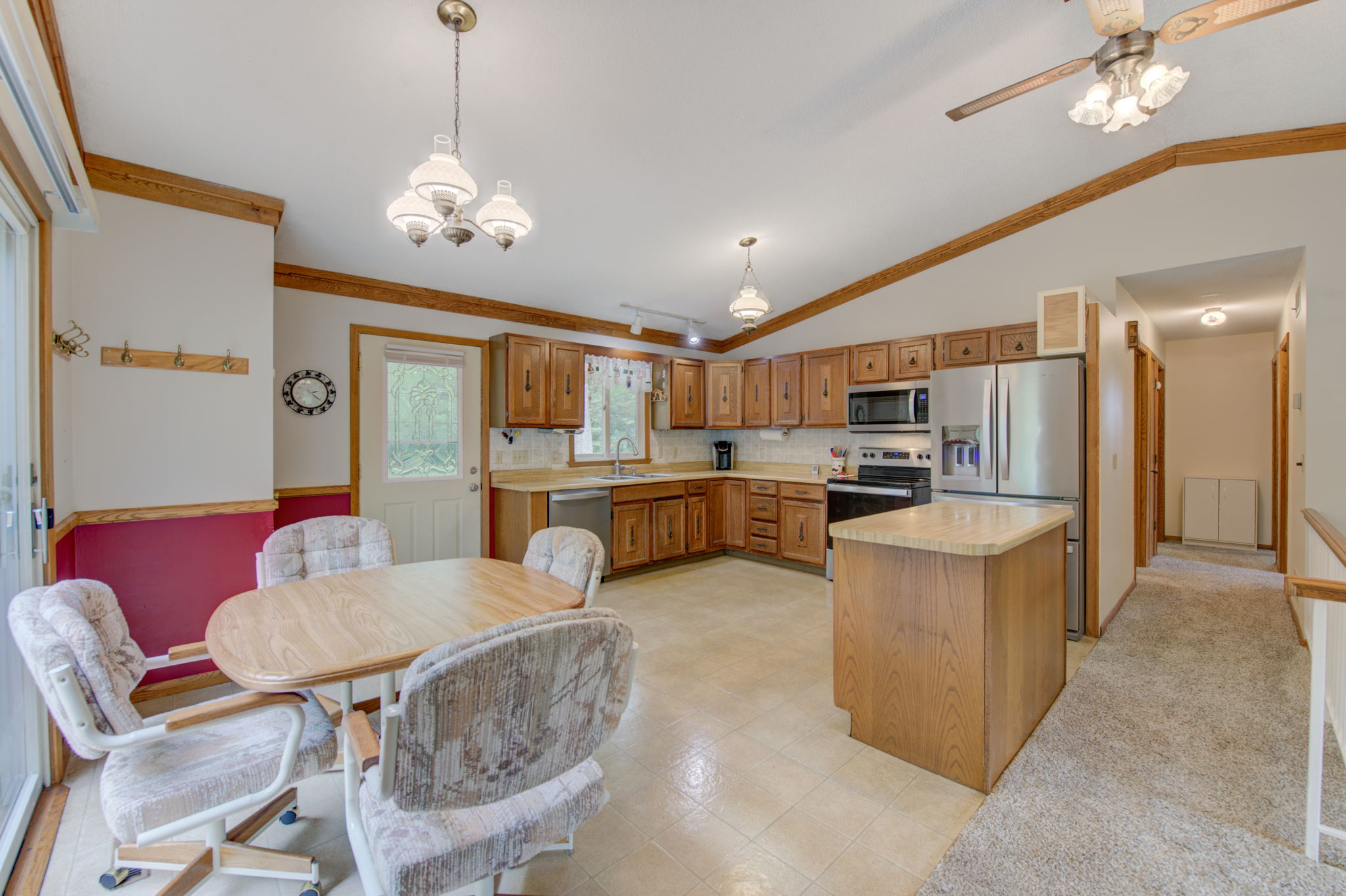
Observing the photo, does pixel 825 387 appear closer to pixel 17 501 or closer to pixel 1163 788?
pixel 1163 788

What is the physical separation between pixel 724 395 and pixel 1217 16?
445 centimetres

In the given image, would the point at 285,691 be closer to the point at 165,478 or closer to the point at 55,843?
the point at 55,843

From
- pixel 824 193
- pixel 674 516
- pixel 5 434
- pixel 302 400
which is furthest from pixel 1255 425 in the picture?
pixel 5 434

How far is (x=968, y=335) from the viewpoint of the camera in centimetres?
430

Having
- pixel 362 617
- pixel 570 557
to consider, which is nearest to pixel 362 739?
pixel 362 617

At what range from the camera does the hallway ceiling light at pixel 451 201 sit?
6.04 ft

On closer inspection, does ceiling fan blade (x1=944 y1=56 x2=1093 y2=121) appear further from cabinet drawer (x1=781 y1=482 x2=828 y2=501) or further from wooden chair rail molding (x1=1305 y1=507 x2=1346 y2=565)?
cabinet drawer (x1=781 y1=482 x2=828 y2=501)

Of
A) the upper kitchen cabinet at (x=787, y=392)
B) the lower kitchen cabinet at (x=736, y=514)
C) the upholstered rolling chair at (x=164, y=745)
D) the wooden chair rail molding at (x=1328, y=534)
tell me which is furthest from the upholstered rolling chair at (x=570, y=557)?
the upper kitchen cabinet at (x=787, y=392)

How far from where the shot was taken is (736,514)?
570 cm

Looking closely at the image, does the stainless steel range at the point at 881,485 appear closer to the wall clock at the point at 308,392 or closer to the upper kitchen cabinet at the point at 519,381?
the upper kitchen cabinet at the point at 519,381

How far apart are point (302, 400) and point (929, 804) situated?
13.7 ft

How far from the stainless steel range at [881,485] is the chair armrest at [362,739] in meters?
3.75

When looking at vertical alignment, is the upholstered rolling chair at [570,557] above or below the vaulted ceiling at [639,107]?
below

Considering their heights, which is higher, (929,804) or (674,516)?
(674,516)
